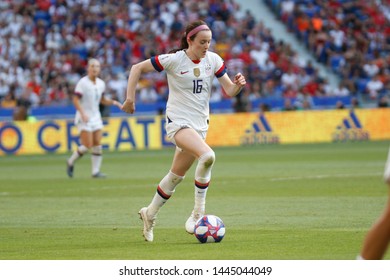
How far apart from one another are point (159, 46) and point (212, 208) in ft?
80.4

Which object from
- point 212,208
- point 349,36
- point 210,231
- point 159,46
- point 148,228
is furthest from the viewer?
point 349,36

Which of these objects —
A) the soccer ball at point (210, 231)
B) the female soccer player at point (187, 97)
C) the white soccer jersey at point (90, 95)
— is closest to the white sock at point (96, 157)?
the white soccer jersey at point (90, 95)

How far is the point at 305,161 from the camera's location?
88.1 feet

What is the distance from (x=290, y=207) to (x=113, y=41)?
25.1 meters

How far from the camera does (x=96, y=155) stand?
23406 millimetres

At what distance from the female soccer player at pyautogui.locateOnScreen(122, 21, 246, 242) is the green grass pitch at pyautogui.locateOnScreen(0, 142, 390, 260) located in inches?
21.0

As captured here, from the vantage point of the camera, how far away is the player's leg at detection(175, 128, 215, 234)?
38.8ft

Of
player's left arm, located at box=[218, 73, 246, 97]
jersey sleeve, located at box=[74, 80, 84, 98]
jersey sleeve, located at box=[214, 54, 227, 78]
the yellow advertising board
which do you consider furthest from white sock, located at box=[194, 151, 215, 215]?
the yellow advertising board

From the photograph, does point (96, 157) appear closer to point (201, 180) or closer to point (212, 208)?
point (212, 208)

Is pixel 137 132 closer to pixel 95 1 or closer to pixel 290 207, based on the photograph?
pixel 95 1

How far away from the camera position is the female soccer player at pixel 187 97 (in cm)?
1216

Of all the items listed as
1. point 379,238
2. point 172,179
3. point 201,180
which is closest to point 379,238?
point 379,238

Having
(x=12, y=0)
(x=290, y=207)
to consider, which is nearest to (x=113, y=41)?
(x=12, y=0)

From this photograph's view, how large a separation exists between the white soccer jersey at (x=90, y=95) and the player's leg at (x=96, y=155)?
35cm
